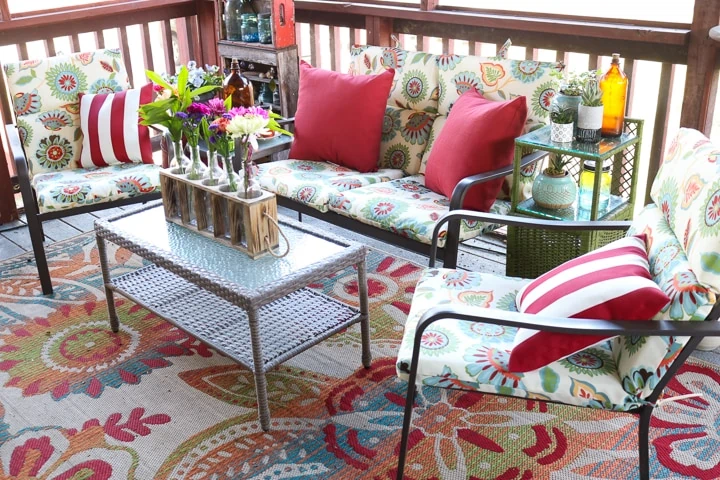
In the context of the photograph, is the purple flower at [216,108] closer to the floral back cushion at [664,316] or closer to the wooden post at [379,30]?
the floral back cushion at [664,316]

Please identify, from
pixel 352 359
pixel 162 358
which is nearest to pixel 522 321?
pixel 352 359

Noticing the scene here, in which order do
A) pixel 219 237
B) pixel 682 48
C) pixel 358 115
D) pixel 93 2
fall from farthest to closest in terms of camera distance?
1. pixel 93 2
2. pixel 358 115
3. pixel 682 48
4. pixel 219 237

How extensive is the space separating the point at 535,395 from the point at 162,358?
1404mm

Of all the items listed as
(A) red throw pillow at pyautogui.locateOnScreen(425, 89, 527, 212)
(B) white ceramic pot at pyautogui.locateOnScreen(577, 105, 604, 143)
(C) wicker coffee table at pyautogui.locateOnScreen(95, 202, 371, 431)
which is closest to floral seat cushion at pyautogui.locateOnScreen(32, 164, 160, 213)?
(C) wicker coffee table at pyautogui.locateOnScreen(95, 202, 371, 431)

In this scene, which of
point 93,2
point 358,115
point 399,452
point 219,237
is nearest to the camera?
point 399,452

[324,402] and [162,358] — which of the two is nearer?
[324,402]

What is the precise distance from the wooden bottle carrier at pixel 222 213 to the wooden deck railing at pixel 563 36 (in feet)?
5.15

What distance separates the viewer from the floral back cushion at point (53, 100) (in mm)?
3350

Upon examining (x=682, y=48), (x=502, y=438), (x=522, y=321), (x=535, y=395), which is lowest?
(x=502, y=438)

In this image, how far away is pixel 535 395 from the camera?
1.80 meters

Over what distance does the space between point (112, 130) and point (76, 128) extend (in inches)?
8.2

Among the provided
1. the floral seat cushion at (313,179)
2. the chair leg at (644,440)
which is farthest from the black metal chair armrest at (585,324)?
the floral seat cushion at (313,179)

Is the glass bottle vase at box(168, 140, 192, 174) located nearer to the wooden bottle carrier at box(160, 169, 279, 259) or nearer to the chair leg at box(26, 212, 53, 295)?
the wooden bottle carrier at box(160, 169, 279, 259)

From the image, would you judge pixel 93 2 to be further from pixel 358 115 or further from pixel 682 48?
pixel 682 48
